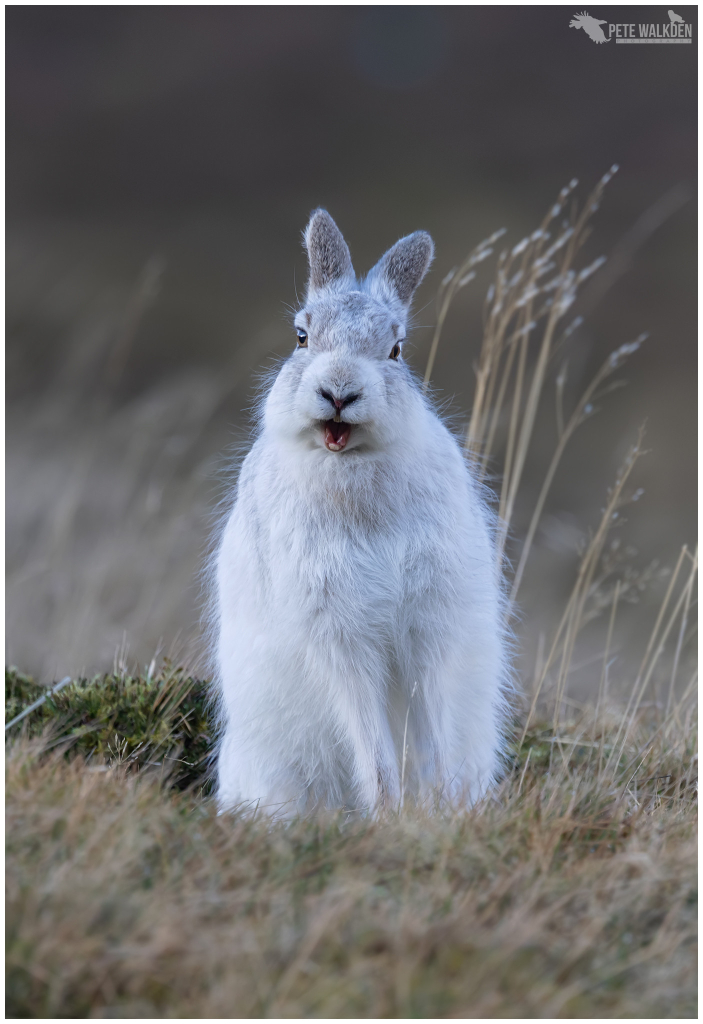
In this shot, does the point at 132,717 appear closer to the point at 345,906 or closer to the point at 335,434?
the point at 335,434

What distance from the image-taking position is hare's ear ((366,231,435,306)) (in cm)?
429

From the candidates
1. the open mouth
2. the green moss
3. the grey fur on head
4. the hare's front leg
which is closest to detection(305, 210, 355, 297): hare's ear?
the grey fur on head

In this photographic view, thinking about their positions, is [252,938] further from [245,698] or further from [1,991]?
[245,698]

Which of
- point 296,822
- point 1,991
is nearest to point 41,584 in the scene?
point 296,822

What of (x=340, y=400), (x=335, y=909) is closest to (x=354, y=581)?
(x=340, y=400)

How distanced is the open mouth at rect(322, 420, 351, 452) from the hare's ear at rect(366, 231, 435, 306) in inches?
32.6

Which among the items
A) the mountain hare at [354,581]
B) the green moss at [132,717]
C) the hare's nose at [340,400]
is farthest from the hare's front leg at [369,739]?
the hare's nose at [340,400]

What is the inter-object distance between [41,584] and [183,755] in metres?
2.30

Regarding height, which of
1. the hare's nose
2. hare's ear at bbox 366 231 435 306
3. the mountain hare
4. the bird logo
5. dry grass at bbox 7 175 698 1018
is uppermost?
the bird logo

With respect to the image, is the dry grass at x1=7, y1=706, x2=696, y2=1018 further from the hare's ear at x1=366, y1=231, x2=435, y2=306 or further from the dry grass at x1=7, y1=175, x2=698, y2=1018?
the hare's ear at x1=366, y1=231, x2=435, y2=306

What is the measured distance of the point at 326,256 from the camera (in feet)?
14.1

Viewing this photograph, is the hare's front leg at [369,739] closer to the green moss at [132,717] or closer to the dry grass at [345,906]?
the dry grass at [345,906]

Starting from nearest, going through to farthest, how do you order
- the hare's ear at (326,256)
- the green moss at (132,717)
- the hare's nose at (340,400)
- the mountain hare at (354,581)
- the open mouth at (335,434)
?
the hare's nose at (340,400)
the open mouth at (335,434)
the mountain hare at (354,581)
the hare's ear at (326,256)
the green moss at (132,717)

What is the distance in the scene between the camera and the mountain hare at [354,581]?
12.6 ft
